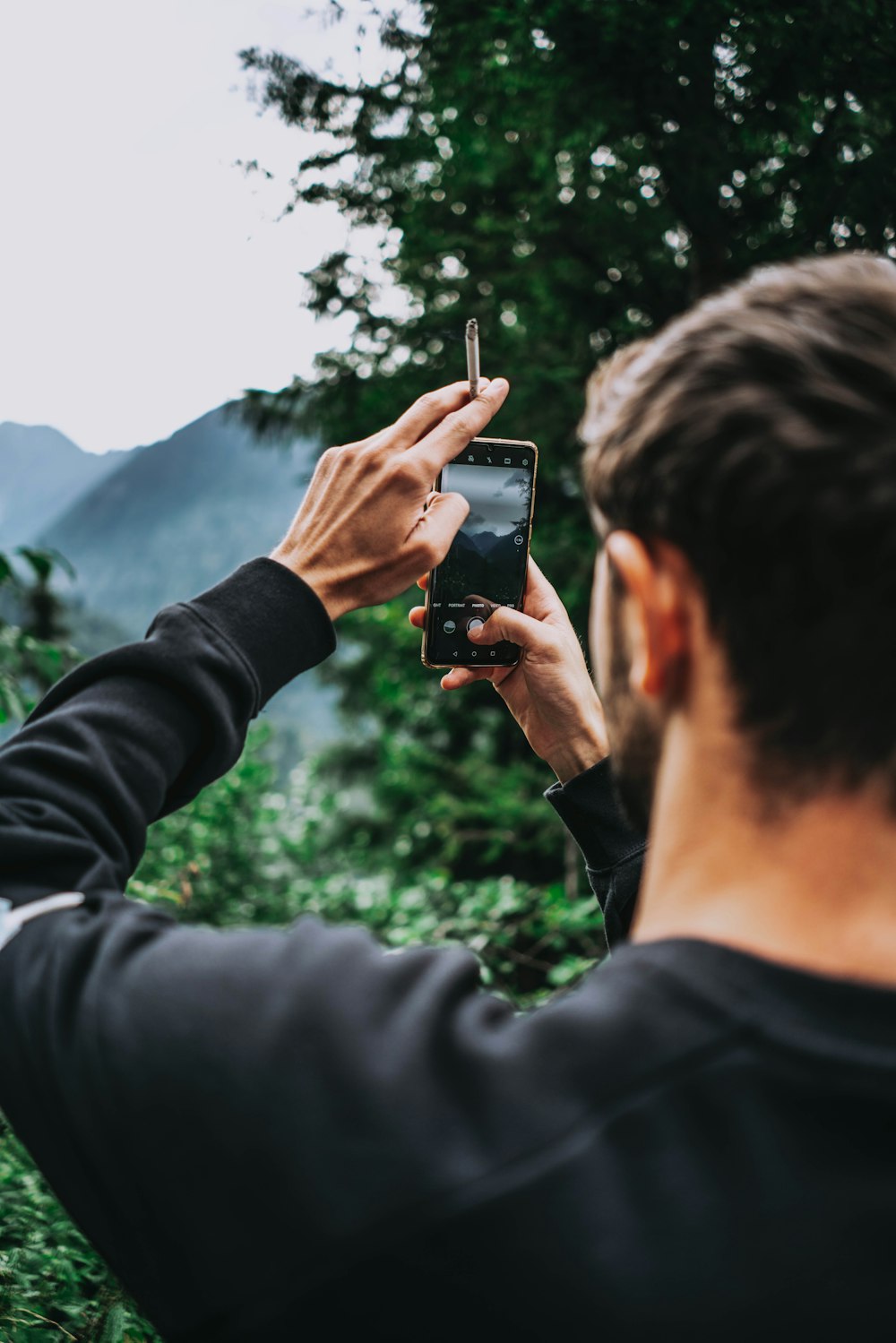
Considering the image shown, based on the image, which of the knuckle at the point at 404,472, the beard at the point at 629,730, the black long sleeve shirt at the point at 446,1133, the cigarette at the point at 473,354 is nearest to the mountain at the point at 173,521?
the cigarette at the point at 473,354

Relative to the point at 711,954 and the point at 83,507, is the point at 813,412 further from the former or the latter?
the point at 83,507

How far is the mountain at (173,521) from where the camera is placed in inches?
247

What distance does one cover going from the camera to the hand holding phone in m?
1.41

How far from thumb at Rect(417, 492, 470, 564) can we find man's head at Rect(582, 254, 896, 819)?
0.39m

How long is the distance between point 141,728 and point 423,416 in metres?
0.50

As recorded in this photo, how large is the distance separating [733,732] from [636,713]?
117 mm

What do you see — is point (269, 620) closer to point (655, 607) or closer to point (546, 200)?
point (655, 607)

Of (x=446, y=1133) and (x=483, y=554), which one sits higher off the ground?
(x=483, y=554)

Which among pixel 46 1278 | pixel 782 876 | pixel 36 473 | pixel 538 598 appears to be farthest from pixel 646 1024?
pixel 36 473

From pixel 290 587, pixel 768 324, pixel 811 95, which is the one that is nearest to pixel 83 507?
pixel 811 95

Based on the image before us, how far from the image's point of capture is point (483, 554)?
1.59 metres

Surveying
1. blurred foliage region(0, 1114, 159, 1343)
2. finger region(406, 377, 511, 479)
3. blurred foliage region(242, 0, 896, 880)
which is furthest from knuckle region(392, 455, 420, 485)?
blurred foliage region(242, 0, 896, 880)

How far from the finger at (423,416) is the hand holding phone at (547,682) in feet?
0.93

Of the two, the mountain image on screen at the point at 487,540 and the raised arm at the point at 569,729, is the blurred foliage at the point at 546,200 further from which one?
the raised arm at the point at 569,729
